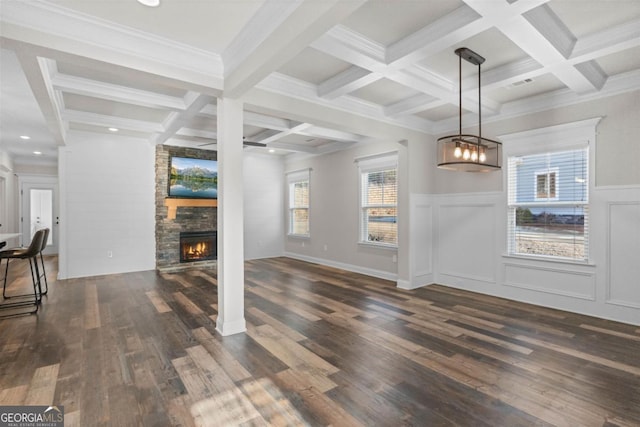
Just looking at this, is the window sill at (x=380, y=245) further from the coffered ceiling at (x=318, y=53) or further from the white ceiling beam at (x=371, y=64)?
the white ceiling beam at (x=371, y=64)

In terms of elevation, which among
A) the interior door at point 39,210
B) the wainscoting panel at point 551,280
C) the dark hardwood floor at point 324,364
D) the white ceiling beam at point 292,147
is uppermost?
the white ceiling beam at point 292,147

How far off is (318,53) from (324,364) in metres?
2.93

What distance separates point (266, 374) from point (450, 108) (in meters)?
4.35

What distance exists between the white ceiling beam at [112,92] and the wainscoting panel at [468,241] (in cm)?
458

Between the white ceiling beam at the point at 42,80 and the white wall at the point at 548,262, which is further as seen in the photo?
the white wall at the point at 548,262

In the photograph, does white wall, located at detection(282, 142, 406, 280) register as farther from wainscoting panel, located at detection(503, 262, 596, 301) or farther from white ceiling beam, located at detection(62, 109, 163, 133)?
white ceiling beam, located at detection(62, 109, 163, 133)

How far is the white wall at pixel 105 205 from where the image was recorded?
5.94m

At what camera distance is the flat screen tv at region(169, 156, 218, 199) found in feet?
22.2

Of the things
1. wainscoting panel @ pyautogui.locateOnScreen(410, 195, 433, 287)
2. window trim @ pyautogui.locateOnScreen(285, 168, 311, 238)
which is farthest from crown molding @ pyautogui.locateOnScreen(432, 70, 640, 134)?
window trim @ pyautogui.locateOnScreen(285, 168, 311, 238)

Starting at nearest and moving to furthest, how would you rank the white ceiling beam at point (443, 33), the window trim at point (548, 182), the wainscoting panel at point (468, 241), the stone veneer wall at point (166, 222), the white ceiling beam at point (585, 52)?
the white ceiling beam at point (443, 33), the white ceiling beam at point (585, 52), the window trim at point (548, 182), the wainscoting panel at point (468, 241), the stone veneer wall at point (166, 222)

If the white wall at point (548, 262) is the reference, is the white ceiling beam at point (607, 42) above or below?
above

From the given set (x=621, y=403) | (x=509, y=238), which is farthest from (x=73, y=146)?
(x=621, y=403)

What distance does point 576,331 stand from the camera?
11.4ft

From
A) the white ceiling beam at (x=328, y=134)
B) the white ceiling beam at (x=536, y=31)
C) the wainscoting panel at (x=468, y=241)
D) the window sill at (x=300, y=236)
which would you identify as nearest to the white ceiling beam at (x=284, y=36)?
the white ceiling beam at (x=536, y=31)
